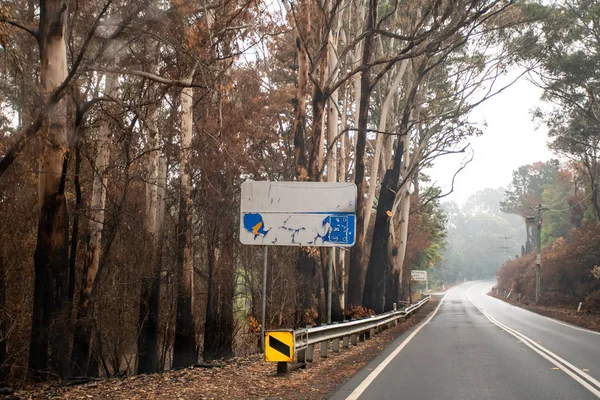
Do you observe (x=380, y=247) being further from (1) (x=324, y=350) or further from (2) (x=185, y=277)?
(1) (x=324, y=350)

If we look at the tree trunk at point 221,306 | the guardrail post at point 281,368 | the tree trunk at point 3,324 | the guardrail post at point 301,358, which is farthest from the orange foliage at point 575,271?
the tree trunk at point 3,324

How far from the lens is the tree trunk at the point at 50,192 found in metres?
11.8

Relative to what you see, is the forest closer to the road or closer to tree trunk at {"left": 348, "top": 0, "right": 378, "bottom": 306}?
tree trunk at {"left": 348, "top": 0, "right": 378, "bottom": 306}

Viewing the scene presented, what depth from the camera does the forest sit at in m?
12.4

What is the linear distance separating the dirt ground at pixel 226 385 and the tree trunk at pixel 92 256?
5297mm

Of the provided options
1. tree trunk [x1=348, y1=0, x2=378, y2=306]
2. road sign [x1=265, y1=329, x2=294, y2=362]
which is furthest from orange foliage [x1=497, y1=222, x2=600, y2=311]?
road sign [x1=265, y1=329, x2=294, y2=362]

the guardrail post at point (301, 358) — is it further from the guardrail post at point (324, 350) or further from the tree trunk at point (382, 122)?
the tree trunk at point (382, 122)

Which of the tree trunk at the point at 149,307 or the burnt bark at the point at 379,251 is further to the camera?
the burnt bark at the point at 379,251

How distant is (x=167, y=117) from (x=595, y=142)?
32213 mm

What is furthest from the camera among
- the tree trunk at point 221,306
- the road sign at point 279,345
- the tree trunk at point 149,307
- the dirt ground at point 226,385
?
the tree trunk at point 221,306

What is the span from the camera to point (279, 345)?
35.9ft

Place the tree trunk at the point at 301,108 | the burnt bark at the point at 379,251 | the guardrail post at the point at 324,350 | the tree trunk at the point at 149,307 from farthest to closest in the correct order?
1. the burnt bark at the point at 379,251
2. the tree trunk at the point at 301,108
3. the tree trunk at the point at 149,307
4. the guardrail post at the point at 324,350

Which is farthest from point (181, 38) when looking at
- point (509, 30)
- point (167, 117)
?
point (509, 30)

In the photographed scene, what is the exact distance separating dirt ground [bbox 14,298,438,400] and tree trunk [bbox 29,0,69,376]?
123 cm
